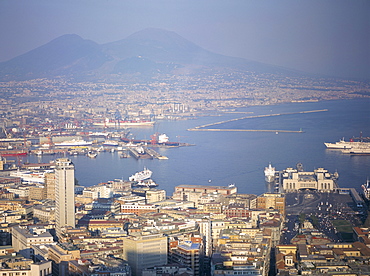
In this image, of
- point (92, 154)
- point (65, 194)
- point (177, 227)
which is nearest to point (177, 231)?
point (177, 227)

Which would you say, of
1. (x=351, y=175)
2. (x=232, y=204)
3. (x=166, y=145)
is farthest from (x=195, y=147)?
(x=232, y=204)

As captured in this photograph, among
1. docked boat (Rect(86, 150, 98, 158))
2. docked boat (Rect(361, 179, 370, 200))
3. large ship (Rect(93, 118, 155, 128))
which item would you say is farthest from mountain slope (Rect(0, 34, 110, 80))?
docked boat (Rect(361, 179, 370, 200))

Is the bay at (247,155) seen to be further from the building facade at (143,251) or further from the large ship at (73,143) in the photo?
the building facade at (143,251)

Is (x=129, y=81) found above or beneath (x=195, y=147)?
above

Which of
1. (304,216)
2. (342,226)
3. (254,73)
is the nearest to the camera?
(342,226)

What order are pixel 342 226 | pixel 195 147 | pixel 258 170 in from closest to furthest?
pixel 342 226 → pixel 258 170 → pixel 195 147

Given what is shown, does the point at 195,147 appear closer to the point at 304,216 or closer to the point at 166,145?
the point at 166,145

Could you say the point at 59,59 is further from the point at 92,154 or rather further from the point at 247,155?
the point at 247,155

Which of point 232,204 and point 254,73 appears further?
point 254,73
